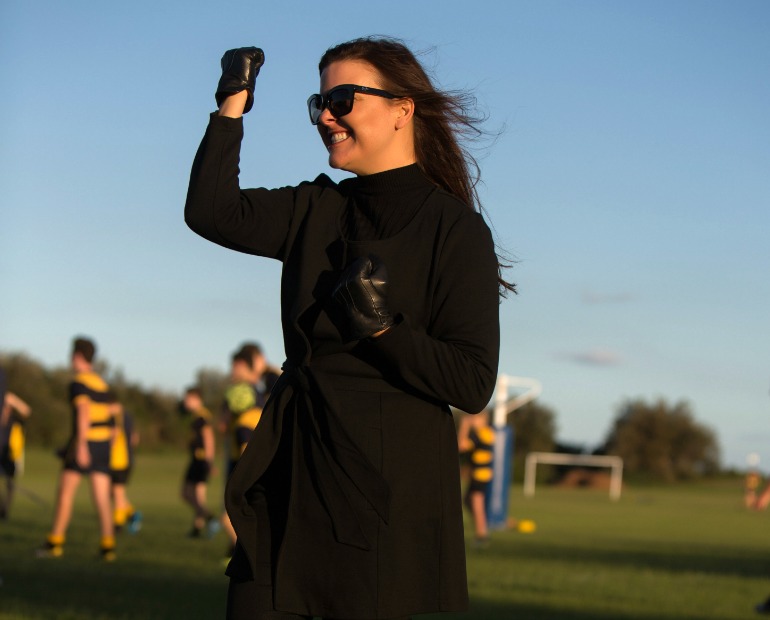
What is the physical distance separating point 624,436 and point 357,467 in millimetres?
80903

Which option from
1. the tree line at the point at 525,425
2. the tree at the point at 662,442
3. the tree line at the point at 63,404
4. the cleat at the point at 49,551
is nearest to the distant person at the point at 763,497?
the cleat at the point at 49,551

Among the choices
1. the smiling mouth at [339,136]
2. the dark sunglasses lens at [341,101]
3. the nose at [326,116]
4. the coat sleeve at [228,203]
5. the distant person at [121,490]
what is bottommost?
the distant person at [121,490]

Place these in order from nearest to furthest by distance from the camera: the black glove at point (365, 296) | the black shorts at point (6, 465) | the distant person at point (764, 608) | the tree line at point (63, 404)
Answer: the black glove at point (365, 296) → the distant person at point (764, 608) → the black shorts at point (6, 465) → the tree line at point (63, 404)

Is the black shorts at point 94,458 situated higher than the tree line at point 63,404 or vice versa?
the tree line at point 63,404

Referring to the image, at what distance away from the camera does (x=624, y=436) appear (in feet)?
269

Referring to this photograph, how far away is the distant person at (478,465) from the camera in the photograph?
1709 centimetres

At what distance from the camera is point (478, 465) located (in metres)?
17.8

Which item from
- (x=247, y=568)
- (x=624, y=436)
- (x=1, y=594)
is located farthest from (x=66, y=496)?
(x=624, y=436)

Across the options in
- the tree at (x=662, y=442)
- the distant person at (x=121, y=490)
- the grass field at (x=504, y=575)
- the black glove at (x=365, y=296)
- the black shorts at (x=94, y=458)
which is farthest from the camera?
the tree at (x=662, y=442)

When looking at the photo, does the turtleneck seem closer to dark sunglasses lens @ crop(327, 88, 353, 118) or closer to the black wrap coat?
the black wrap coat

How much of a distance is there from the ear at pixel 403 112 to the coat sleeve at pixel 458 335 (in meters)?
0.33

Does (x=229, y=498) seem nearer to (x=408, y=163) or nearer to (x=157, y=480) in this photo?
(x=408, y=163)

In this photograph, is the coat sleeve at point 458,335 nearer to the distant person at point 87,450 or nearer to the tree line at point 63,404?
the distant person at point 87,450

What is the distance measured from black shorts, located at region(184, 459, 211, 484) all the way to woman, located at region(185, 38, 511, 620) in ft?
46.6
